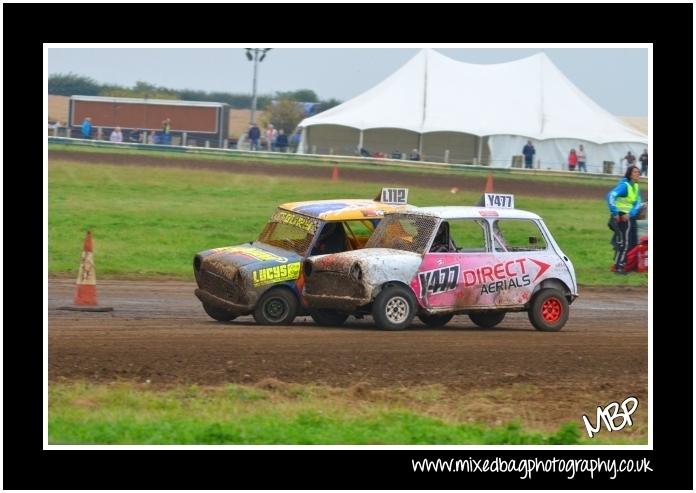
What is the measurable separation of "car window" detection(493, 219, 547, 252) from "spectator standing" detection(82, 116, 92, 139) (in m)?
27.8

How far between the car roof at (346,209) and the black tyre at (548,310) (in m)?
1.85

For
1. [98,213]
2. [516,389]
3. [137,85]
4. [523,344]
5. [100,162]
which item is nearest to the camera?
[516,389]

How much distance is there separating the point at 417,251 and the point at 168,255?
8.97 m

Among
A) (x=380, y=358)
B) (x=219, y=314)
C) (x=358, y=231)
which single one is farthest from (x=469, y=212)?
(x=219, y=314)

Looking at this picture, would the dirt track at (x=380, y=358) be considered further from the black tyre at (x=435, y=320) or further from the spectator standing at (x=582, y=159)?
the spectator standing at (x=582, y=159)

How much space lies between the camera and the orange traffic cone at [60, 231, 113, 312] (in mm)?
14664

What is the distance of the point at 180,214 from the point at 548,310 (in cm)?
1403

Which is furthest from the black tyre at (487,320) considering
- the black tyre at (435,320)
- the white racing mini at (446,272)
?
the black tyre at (435,320)

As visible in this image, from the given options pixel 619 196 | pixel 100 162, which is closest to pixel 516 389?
pixel 619 196

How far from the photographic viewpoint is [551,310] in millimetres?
14164

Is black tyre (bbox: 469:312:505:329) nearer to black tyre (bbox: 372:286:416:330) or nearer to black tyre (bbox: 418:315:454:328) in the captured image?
black tyre (bbox: 418:315:454:328)

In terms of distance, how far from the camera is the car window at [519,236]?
1390cm

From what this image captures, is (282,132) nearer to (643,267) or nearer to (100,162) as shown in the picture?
(100,162)

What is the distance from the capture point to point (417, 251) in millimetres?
13578
